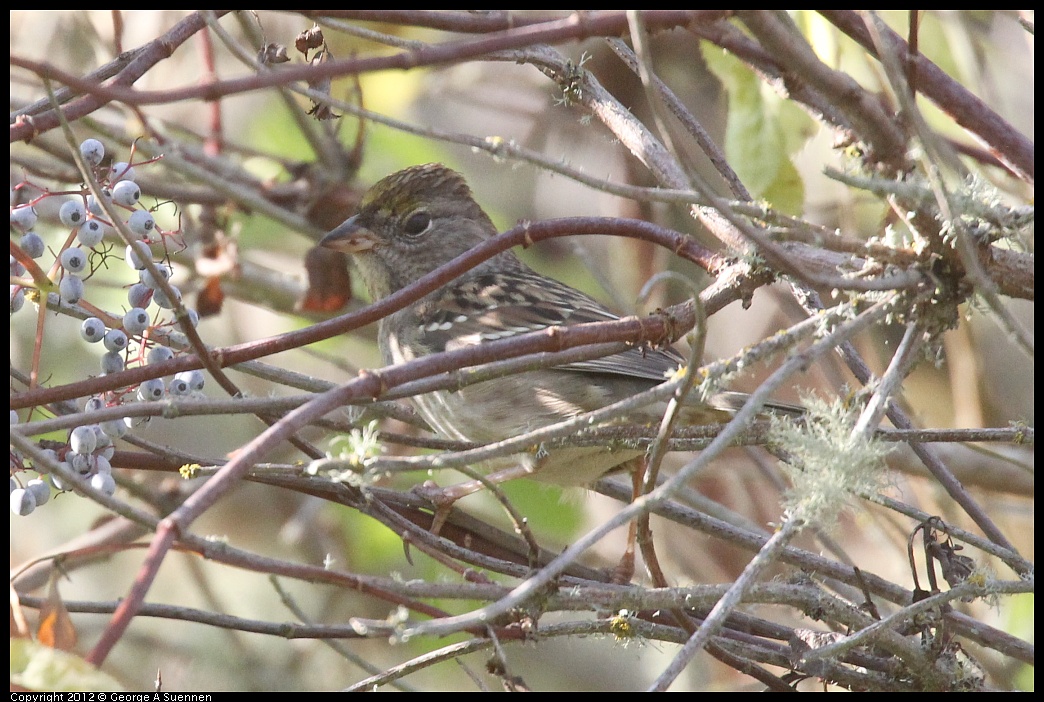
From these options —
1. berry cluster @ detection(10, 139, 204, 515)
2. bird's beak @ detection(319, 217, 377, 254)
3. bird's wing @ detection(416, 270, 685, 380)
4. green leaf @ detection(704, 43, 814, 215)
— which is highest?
bird's beak @ detection(319, 217, 377, 254)

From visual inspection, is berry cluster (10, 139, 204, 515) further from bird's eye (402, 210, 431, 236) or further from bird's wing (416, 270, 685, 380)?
bird's eye (402, 210, 431, 236)

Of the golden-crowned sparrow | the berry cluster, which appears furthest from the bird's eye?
the berry cluster

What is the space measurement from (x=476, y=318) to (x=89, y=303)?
192 cm

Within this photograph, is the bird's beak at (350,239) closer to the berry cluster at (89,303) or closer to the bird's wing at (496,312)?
the bird's wing at (496,312)

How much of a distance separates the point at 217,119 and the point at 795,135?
2.42 meters

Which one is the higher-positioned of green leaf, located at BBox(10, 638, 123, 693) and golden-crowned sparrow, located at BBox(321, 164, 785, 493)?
golden-crowned sparrow, located at BBox(321, 164, 785, 493)

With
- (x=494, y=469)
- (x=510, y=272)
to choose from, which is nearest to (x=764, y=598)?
(x=494, y=469)

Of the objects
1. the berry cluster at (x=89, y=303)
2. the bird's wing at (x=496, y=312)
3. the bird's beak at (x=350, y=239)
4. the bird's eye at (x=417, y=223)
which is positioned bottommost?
the berry cluster at (x=89, y=303)

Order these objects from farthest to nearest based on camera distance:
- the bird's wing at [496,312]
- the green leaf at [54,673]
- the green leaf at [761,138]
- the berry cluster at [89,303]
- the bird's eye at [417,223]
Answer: the bird's eye at [417,223]
the bird's wing at [496,312]
the green leaf at [761,138]
the berry cluster at [89,303]
the green leaf at [54,673]

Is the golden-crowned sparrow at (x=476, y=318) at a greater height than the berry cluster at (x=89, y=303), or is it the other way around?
the golden-crowned sparrow at (x=476, y=318)

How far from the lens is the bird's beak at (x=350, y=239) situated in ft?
12.8

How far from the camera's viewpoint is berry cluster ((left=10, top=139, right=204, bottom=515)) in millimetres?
1895

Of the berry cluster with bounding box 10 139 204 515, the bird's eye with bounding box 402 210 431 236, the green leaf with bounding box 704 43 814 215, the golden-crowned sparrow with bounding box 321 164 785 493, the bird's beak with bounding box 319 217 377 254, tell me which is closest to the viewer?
the berry cluster with bounding box 10 139 204 515

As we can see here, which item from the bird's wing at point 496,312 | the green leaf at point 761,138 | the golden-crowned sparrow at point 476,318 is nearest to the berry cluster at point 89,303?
the golden-crowned sparrow at point 476,318
